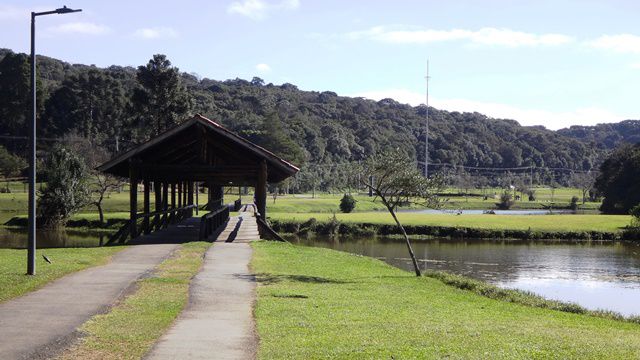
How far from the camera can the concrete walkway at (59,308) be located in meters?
9.68

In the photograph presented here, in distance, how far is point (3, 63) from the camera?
325 feet

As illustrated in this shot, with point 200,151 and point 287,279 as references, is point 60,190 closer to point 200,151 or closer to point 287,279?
point 200,151

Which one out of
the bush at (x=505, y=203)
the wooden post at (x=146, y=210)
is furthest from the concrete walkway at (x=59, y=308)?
the bush at (x=505, y=203)

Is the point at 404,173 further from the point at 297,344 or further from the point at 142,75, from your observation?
the point at 142,75

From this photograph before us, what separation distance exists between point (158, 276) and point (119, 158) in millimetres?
11122

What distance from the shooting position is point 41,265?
18469 mm

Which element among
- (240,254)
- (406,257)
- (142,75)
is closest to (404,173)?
(240,254)

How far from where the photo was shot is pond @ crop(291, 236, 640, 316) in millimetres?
29797

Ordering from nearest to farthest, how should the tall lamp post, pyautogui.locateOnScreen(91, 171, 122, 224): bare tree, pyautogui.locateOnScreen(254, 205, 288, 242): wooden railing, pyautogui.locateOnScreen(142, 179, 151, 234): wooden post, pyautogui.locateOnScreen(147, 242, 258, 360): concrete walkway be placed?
1. pyautogui.locateOnScreen(147, 242, 258, 360): concrete walkway
2. the tall lamp post
3. pyautogui.locateOnScreen(254, 205, 288, 242): wooden railing
4. pyautogui.locateOnScreen(142, 179, 151, 234): wooden post
5. pyautogui.locateOnScreen(91, 171, 122, 224): bare tree

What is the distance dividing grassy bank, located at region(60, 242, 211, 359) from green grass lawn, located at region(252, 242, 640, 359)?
1.73 meters

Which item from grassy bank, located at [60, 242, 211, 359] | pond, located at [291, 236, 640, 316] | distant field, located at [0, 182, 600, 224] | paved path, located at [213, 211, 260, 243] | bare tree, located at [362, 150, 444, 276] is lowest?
pond, located at [291, 236, 640, 316]

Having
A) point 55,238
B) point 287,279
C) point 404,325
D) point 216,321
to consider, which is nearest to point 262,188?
point 287,279

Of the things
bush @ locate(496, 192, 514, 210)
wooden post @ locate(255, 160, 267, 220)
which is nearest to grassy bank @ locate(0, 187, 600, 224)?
bush @ locate(496, 192, 514, 210)

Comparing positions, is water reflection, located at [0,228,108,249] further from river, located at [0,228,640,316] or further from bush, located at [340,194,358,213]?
bush, located at [340,194,358,213]
